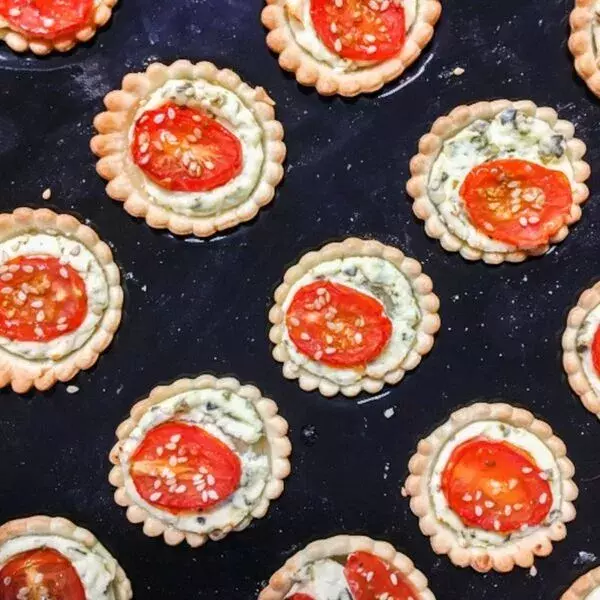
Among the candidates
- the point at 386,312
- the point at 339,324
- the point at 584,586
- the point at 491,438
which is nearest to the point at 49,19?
the point at 339,324

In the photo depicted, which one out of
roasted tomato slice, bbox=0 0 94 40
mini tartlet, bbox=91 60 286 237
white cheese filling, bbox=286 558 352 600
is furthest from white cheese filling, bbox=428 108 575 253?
roasted tomato slice, bbox=0 0 94 40

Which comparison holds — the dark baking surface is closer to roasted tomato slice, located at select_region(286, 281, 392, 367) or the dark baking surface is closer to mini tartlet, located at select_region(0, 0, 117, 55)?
mini tartlet, located at select_region(0, 0, 117, 55)

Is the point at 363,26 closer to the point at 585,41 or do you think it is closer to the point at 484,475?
the point at 585,41

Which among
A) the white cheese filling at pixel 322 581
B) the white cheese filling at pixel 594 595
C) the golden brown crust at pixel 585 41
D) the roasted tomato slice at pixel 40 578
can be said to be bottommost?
the roasted tomato slice at pixel 40 578

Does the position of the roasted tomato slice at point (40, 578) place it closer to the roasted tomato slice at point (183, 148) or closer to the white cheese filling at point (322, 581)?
the white cheese filling at point (322, 581)

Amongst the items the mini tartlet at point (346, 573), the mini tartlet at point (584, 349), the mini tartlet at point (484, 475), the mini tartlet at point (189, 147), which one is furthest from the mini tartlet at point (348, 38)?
the mini tartlet at point (346, 573)
